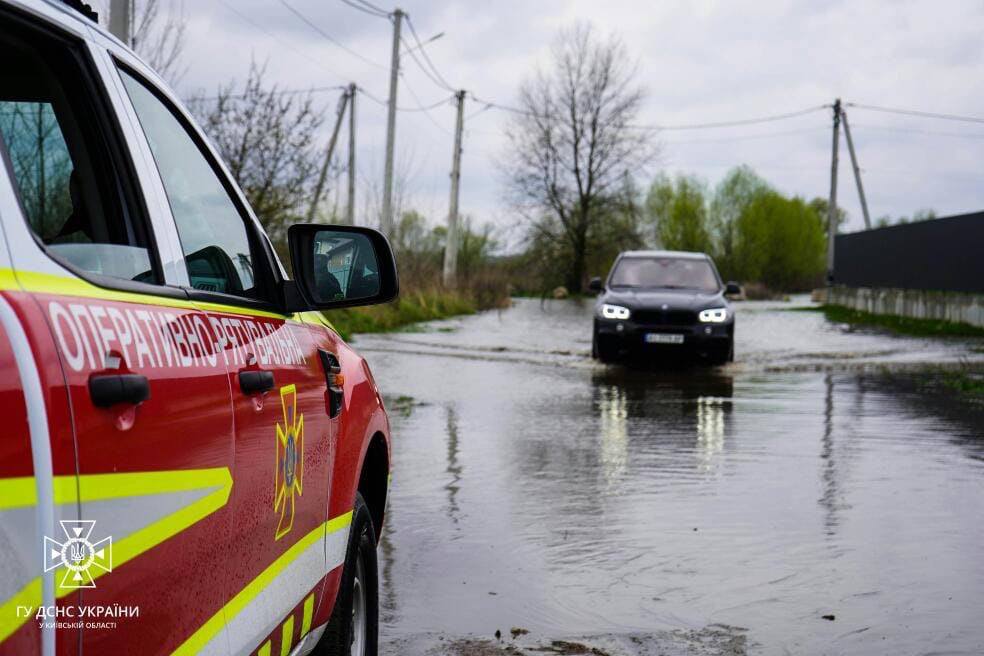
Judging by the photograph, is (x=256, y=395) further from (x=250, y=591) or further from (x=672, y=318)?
(x=672, y=318)

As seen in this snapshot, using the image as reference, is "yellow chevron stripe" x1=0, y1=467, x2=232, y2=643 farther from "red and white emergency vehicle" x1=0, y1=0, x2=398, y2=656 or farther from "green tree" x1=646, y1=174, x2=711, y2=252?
"green tree" x1=646, y1=174, x2=711, y2=252

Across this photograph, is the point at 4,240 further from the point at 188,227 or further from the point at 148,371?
the point at 188,227

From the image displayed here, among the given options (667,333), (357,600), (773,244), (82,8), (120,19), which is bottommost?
(357,600)

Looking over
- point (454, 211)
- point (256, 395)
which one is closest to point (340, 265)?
point (256, 395)

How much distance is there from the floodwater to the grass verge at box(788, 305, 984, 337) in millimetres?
11761

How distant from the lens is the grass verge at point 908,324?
25573 millimetres

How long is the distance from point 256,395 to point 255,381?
0.03m

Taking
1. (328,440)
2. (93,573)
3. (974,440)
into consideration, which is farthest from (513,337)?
(93,573)

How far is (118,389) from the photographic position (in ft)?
6.15

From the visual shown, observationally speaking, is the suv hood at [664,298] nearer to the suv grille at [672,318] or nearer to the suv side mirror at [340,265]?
the suv grille at [672,318]

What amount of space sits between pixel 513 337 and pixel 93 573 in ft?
79.5

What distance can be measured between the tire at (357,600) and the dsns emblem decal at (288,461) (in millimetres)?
660

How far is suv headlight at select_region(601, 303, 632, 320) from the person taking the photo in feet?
58.1

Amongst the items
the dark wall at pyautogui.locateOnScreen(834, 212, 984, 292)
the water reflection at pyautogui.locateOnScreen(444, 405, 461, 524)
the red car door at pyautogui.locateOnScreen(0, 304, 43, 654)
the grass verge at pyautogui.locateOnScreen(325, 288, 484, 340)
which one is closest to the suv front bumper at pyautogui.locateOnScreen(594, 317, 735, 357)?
the water reflection at pyautogui.locateOnScreen(444, 405, 461, 524)
